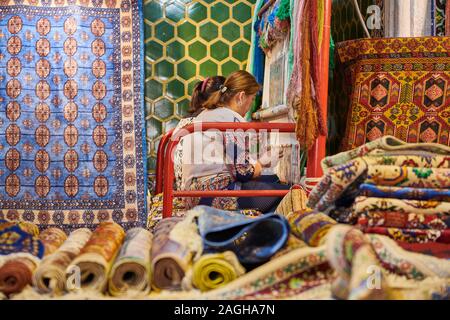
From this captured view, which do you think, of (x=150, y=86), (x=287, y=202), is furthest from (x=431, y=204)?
(x=150, y=86)

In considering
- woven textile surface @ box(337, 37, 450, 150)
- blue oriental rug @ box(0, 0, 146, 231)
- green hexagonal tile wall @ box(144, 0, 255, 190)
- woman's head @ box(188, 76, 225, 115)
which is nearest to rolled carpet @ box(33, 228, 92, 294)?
woven textile surface @ box(337, 37, 450, 150)

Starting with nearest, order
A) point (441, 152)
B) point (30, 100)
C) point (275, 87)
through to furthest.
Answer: point (441, 152), point (275, 87), point (30, 100)

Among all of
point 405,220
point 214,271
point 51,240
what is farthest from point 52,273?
point 405,220

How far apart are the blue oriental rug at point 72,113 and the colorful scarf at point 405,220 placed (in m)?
3.69

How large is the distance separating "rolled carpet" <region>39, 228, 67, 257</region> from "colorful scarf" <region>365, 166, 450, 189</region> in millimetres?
768

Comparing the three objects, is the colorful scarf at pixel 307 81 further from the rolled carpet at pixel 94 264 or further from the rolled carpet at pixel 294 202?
the rolled carpet at pixel 94 264

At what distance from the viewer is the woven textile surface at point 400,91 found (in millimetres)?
2920

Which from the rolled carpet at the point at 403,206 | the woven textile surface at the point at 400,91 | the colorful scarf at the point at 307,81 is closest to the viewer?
the rolled carpet at the point at 403,206

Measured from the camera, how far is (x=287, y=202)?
7.80ft

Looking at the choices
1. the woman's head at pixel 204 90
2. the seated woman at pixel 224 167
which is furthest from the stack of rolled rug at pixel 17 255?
the woman's head at pixel 204 90

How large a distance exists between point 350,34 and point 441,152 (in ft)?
8.59

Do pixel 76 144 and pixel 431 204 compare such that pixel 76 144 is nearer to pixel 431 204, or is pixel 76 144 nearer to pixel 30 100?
pixel 30 100

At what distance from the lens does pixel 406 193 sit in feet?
4.23

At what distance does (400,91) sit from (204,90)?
1576mm
